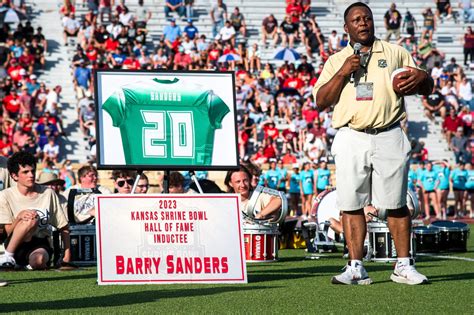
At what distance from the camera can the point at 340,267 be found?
1142cm

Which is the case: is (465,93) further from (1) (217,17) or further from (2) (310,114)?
(1) (217,17)

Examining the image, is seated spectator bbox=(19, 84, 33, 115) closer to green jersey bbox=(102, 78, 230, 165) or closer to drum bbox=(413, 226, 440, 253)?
drum bbox=(413, 226, 440, 253)

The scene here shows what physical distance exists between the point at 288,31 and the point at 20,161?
2463cm

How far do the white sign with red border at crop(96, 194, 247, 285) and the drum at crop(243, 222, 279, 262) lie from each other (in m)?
3.32

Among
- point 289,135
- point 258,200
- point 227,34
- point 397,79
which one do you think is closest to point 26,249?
point 258,200

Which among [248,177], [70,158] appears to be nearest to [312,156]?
[70,158]

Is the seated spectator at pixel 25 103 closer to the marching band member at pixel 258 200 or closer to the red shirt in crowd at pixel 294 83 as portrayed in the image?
the red shirt in crowd at pixel 294 83

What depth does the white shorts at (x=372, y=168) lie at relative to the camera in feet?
29.0

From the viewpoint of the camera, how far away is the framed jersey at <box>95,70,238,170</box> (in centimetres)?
952

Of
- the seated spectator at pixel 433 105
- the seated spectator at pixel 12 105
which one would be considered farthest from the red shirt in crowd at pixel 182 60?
the seated spectator at pixel 433 105

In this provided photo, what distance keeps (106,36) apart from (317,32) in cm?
611

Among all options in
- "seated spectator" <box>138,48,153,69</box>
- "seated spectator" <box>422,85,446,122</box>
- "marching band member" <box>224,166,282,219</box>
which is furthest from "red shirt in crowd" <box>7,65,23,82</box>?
"marching band member" <box>224,166,282,219</box>

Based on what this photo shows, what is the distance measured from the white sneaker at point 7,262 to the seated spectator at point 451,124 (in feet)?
69.1

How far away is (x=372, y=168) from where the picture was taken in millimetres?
8922
